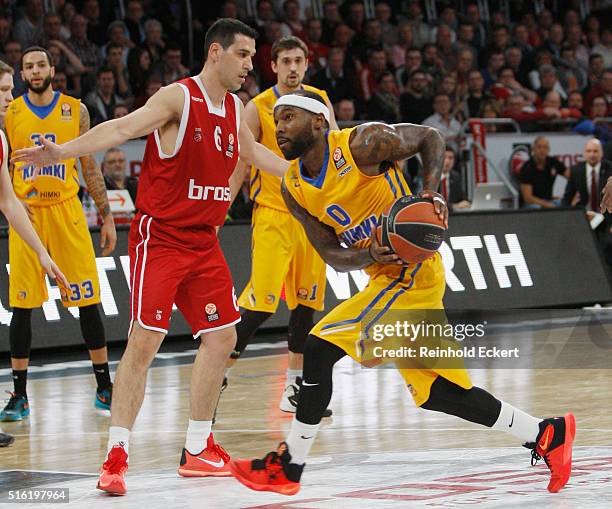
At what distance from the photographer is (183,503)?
5512mm

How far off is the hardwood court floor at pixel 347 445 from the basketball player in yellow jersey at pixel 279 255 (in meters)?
0.52

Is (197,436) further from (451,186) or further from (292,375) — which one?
(451,186)

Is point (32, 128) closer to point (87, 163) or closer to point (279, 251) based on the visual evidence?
point (87, 163)

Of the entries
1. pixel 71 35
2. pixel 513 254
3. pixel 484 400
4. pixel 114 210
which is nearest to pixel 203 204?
pixel 484 400

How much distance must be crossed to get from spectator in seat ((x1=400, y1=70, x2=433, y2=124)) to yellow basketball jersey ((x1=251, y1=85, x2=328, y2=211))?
9.04 m

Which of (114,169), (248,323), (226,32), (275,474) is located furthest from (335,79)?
(275,474)

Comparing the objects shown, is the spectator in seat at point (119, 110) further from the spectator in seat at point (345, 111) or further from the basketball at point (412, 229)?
the basketball at point (412, 229)

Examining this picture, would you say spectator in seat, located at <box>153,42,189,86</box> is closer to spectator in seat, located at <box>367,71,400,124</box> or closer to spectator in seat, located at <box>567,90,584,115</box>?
spectator in seat, located at <box>367,71,400,124</box>

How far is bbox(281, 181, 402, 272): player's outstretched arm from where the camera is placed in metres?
5.64

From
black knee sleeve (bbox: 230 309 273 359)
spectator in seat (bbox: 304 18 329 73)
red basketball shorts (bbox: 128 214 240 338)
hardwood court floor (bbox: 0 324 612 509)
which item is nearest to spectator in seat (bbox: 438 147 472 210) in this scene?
spectator in seat (bbox: 304 18 329 73)

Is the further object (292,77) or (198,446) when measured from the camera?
(292,77)

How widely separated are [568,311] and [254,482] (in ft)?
28.6

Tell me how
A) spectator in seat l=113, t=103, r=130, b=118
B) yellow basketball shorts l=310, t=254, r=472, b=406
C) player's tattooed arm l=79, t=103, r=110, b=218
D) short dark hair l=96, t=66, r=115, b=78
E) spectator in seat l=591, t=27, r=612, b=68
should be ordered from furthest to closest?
spectator in seat l=591, t=27, r=612, b=68, short dark hair l=96, t=66, r=115, b=78, spectator in seat l=113, t=103, r=130, b=118, player's tattooed arm l=79, t=103, r=110, b=218, yellow basketball shorts l=310, t=254, r=472, b=406

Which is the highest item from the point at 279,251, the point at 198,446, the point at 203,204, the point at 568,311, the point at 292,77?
the point at 292,77
